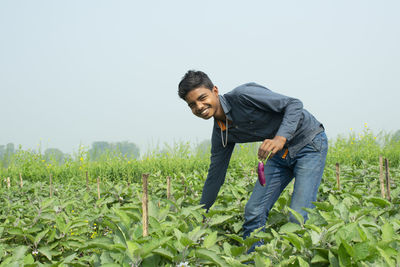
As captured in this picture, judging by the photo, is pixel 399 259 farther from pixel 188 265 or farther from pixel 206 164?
pixel 206 164

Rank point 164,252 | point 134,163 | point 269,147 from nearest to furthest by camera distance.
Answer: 1. point 164,252
2. point 269,147
3. point 134,163

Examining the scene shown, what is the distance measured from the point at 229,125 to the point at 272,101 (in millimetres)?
396

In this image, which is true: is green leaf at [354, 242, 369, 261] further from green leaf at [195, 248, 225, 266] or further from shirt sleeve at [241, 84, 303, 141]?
shirt sleeve at [241, 84, 303, 141]

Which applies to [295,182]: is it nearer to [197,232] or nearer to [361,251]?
[197,232]

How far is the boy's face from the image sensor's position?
8.68 feet

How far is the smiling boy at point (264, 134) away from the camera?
8.72 ft

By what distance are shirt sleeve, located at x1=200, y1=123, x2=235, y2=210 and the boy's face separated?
13.3 inches

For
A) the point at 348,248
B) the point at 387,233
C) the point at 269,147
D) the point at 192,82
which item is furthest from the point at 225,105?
the point at 348,248

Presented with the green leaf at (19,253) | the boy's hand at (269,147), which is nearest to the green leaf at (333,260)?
the boy's hand at (269,147)

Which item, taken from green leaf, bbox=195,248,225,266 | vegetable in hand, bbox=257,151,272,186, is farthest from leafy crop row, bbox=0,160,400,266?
vegetable in hand, bbox=257,151,272,186

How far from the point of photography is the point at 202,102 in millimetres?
2666

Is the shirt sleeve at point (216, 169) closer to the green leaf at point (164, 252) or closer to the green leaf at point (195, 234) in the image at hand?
the green leaf at point (195, 234)

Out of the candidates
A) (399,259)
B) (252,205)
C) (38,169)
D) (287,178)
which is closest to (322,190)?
(287,178)

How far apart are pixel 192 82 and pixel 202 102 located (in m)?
0.15
